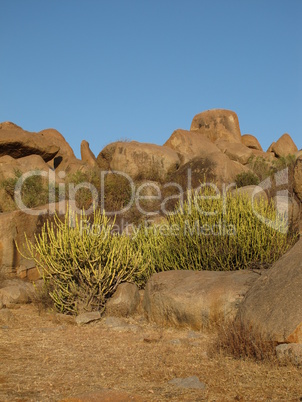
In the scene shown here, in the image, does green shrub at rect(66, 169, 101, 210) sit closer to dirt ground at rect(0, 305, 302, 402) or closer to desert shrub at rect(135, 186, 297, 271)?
desert shrub at rect(135, 186, 297, 271)

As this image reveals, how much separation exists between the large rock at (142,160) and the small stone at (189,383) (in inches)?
660

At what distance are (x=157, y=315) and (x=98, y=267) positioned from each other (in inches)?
53.8

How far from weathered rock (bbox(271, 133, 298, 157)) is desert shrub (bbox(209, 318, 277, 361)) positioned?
3213 centimetres

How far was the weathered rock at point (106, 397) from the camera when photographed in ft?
12.4

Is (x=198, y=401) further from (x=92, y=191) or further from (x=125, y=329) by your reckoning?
(x=92, y=191)

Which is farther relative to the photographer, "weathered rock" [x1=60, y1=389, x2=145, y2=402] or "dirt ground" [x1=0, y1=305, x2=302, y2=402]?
"dirt ground" [x1=0, y1=305, x2=302, y2=402]

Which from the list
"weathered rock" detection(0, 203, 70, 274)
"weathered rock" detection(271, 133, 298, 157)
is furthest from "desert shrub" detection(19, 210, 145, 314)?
"weathered rock" detection(271, 133, 298, 157)

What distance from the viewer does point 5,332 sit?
267 inches

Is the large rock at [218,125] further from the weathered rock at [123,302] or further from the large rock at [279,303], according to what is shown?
the large rock at [279,303]

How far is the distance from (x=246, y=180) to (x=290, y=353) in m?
14.0

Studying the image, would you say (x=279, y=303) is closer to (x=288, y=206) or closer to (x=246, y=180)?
(x=288, y=206)

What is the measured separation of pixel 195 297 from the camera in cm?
673

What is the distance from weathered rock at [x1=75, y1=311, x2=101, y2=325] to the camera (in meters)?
7.32

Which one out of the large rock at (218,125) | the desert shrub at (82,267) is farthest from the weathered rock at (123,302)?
the large rock at (218,125)
